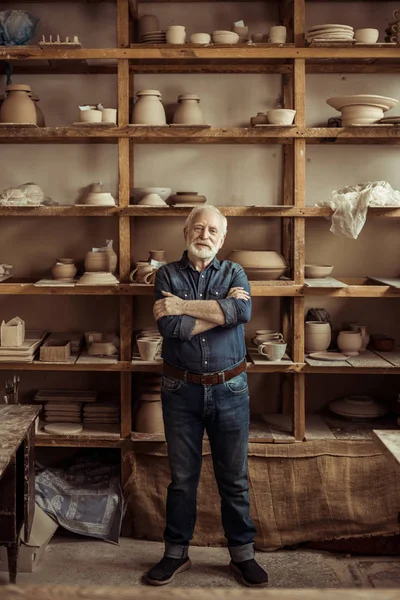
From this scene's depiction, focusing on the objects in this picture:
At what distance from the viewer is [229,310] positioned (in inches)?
135

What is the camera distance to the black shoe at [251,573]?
11.5 ft

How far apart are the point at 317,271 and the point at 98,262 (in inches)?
52.1

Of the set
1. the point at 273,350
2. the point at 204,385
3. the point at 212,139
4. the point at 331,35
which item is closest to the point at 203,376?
the point at 204,385

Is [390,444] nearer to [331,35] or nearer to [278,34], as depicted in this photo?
[331,35]

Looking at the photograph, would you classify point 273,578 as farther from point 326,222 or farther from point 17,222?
point 17,222

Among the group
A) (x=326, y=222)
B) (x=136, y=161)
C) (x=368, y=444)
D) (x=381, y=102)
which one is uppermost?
(x=381, y=102)

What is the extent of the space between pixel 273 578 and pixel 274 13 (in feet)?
11.0

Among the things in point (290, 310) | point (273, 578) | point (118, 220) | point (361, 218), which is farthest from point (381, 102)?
point (273, 578)

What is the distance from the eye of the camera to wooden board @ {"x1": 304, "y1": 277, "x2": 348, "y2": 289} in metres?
3.97

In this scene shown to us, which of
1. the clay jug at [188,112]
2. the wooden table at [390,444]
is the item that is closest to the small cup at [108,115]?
the clay jug at [188,112]

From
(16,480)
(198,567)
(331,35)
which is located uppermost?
(331,35)

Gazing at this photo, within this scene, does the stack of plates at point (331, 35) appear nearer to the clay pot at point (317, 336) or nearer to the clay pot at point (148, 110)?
the clay pot at point (148, 110)

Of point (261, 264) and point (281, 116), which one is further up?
point (281, 116)

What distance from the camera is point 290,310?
4.35 meters
